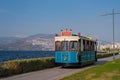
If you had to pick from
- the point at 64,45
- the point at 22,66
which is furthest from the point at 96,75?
Result: the point at 64,45

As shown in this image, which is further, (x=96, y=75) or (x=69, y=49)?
(x=69, y=49)

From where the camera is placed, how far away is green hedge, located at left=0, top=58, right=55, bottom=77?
1898 cm

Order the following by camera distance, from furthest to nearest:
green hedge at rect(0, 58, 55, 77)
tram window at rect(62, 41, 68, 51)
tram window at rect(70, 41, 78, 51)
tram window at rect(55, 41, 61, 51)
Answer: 1. tram window at rect(55, 41, 61, 51)
2. tram window at rect(62, 41, 68, 51)
3. tram window at rect(70, 41, 78, 51)
4. green hedge at rect(0, 58, 55, 77)

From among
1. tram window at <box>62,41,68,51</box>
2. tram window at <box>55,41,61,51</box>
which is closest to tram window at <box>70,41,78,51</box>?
tram window at <box>62,41,68,51</box>

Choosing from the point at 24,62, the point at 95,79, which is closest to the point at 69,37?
the point at 24,62

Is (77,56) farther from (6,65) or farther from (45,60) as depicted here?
(6,65)

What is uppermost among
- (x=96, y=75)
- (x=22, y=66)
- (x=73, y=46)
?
(x=73, y=46)

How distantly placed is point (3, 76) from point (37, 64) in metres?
5.63

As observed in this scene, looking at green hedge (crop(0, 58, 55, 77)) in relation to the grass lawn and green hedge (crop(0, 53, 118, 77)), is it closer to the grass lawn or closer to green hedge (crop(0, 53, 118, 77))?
green hedge (crop(0, 53, 118, 77))

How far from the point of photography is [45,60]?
83.9ft

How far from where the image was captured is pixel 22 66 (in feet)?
70.0

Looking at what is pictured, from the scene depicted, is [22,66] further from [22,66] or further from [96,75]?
[96,75]

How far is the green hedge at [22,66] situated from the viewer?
1898 cm

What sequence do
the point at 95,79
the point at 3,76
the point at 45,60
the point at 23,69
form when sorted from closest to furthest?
the point at 95,79 < the point at 3,76 < the point at 23,69 < the point at 45,60
